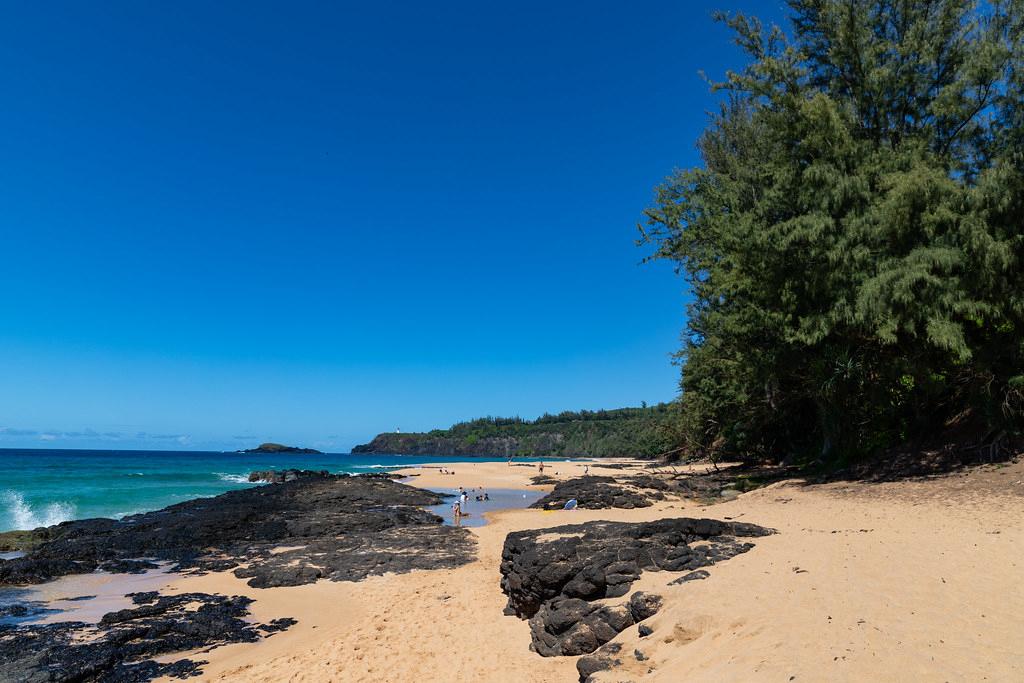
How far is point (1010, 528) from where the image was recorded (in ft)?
29.3

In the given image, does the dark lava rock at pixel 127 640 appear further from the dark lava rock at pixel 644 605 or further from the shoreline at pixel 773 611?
the dark lava rock at pixel 644 605

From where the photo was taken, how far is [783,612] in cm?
598

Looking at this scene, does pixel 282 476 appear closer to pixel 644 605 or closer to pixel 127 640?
pixel 127 640

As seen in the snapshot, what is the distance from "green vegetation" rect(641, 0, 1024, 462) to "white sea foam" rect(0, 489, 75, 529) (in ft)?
117

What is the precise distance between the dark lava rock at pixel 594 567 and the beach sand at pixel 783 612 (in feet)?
1.00

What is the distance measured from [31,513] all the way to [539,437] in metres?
126

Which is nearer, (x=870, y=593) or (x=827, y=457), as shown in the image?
(x=870, y=593)

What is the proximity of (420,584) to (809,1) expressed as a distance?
22.2 meters

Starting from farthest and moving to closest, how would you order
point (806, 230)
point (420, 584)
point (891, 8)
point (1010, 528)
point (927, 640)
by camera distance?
1. point (891, 8)
2. point (806, 230)
3. point (420, 584)
4. point (1010, 528)
5. point (927, 640)

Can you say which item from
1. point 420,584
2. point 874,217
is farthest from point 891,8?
point 420,584

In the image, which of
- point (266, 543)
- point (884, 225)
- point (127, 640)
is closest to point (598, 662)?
point (127, 640)

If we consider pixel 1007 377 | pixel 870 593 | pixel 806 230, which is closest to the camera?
pixel 870 593

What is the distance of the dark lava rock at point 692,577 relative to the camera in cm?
739

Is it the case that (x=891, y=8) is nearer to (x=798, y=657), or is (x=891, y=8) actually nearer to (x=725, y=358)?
(x=725, y=358)
